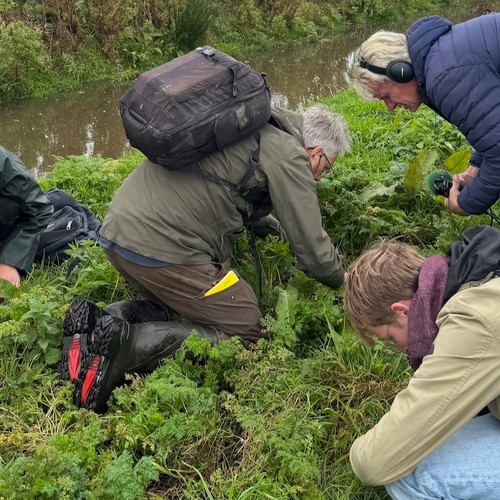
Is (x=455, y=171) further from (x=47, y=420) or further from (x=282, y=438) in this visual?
(x=47, y=420)

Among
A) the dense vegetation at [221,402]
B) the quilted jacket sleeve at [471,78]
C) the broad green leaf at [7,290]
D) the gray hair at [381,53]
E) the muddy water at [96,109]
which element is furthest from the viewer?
the muddy water at [96,109]

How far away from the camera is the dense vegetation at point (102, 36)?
9.30 metres

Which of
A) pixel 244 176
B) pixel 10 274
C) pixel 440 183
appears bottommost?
pixel 10 274

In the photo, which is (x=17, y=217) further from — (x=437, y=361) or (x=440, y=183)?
(x=437, y=361)

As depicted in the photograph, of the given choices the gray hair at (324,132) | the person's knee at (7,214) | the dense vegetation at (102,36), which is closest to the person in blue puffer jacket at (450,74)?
the gray hair at (324,132)

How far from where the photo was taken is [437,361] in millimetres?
1706

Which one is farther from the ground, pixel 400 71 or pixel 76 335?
pixel 400 71

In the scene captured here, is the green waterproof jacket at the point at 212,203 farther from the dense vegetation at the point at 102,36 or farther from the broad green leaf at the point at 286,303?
the dense vegetation at the point at 102,36

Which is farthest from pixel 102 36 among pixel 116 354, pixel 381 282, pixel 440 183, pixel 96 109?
pixel 381 282

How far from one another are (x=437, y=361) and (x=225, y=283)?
1423 millimetres

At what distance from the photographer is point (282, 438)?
7.60 ft

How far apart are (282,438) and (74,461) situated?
807 millimetres

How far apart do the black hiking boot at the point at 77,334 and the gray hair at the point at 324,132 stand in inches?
54.0

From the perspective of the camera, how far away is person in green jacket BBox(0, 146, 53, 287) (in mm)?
3480
